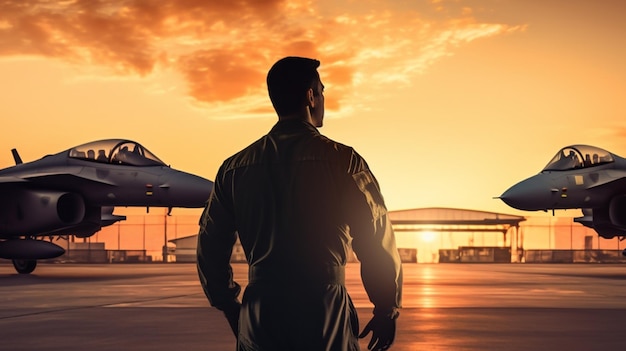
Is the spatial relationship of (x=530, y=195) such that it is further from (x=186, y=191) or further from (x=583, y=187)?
(x=186, y=191)

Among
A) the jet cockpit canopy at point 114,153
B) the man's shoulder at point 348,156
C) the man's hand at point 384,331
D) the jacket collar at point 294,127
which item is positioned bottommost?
the man's hand at point 384,331

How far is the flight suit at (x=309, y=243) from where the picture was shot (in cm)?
297

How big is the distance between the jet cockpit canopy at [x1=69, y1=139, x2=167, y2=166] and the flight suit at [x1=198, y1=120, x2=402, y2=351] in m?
19.8

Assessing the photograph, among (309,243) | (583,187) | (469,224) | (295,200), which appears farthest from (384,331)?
(469,224)

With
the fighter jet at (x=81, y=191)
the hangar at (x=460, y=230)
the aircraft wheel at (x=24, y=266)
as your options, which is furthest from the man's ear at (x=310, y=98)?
the hangar at (x=460, y=230)

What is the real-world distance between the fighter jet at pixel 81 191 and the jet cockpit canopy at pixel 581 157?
10.2m

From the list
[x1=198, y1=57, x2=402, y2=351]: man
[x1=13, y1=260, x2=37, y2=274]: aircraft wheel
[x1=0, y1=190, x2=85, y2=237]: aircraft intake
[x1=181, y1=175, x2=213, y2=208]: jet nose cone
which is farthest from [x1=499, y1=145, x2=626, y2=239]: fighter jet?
[x1=198, y1=57, x2=402, y2=351]: man

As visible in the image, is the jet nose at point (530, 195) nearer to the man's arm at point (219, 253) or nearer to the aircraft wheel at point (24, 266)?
the aircraft wheel at point (24, 266)

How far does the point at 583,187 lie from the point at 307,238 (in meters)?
22.8

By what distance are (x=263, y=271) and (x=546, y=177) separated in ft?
77.4

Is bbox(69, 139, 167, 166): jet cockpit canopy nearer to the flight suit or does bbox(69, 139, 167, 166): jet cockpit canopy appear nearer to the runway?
the runway

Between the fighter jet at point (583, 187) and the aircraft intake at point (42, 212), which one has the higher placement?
the fighter jet at point (583, 187)

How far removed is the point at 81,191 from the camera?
72.1ft

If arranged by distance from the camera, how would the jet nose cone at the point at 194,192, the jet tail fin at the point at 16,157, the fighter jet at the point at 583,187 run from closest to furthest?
the jet nose cone at the point at 194,192 < the fighter jet at the point at 583,187 < the jet tail fin at the point at 16,157
